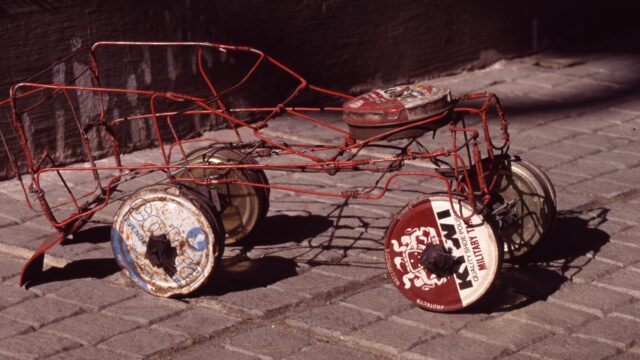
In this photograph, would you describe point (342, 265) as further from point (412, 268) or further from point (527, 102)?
point (527, 102)

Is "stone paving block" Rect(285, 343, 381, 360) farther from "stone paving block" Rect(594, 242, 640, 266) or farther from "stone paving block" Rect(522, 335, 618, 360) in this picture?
"stone paving block" Rect(594, 242, 640, 266)

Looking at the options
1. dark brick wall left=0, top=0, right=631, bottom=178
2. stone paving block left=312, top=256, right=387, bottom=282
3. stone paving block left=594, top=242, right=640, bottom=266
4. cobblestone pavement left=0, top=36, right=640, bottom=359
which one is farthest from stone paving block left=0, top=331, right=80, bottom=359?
stone paving block left=594, top=242, right=640, bottom=266

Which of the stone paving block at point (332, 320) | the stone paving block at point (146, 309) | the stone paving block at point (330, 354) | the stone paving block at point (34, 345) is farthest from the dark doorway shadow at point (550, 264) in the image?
the stone paving block at point (34, 345)

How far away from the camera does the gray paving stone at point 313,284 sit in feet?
14.2

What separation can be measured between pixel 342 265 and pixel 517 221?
74 centimetres

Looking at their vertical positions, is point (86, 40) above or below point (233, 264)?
above

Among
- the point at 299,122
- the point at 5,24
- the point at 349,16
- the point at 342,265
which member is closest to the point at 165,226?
the point at 342,265

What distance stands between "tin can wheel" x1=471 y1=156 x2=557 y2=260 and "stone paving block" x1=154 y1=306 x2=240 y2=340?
3.77 feet

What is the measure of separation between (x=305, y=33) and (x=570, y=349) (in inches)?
145

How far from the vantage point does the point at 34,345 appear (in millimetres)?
3875

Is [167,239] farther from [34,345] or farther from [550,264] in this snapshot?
[550,264]

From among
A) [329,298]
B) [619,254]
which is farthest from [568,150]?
[329,298]

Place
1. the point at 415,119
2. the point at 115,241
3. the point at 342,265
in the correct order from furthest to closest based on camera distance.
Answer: the point at 342,265
the point at 115,241
the point at 415,119

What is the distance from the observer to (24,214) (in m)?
5.33
